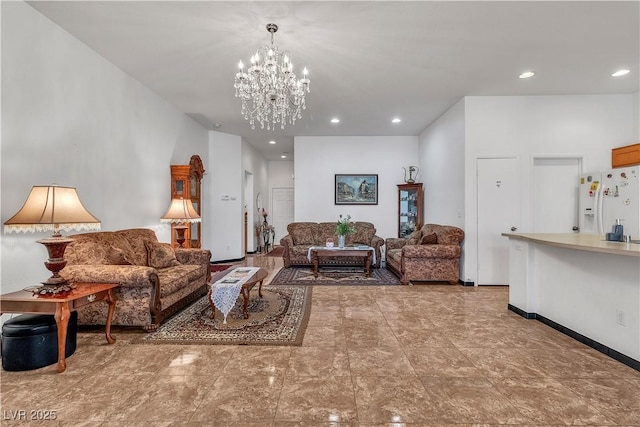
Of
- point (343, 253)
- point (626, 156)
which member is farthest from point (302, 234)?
point (626, 156)

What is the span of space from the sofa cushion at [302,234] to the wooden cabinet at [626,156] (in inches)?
205

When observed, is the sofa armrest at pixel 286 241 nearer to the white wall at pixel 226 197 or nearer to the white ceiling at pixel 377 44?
the white wall at pixel 226 197

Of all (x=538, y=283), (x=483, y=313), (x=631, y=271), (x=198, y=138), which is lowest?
(x=483, y=313)

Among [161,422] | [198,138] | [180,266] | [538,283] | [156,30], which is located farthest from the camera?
[198,138]

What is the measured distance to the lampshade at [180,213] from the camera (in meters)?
4.58

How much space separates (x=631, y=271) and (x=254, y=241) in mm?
7623

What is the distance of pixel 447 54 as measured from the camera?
11.3 ft

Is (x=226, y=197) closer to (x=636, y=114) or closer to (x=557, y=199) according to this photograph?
(x=557, y=199)

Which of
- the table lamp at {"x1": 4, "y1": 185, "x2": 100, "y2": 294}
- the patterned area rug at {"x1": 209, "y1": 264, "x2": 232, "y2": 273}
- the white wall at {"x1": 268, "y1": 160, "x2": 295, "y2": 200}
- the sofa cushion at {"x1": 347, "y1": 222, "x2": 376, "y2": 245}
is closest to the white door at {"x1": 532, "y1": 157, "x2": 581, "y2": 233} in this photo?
the sofa cushion at {"x1": 347, "y1": 222, "x2": 376, "y2": 245}

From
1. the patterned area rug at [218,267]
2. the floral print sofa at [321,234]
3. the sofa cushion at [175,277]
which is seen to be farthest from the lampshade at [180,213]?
the floral print sofa at [321,234]

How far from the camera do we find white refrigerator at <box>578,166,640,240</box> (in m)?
3.82

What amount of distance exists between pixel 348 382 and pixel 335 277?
3.26 m

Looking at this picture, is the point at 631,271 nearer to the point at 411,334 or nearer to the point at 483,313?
the point at 483,313

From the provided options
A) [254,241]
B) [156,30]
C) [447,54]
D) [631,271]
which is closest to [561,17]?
[447,54]
